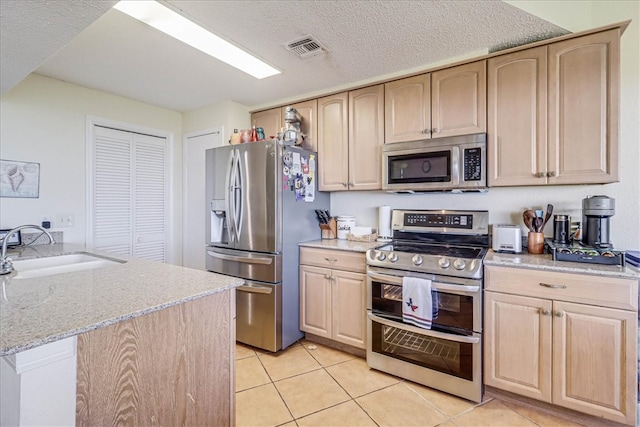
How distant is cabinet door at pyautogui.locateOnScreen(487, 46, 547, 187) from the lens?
205 cm

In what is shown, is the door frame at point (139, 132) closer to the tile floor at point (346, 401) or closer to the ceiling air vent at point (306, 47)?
the tile floor at point (346, 401)

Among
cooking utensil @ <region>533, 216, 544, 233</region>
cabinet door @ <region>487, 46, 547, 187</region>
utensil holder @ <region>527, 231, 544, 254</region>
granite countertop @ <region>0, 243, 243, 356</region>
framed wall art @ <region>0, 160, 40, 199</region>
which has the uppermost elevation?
cabinet door @ <region>487, 46, 547, 187</region>

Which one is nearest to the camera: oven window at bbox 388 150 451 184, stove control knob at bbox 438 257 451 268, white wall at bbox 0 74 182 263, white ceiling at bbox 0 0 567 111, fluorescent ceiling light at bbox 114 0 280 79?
white ceiling at bbox 0 0 567 111

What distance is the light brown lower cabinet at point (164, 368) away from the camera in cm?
96

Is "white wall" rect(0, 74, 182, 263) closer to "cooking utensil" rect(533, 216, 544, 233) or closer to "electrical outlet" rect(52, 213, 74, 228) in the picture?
"electrical outlet" rect(52, 213, 74, 228)

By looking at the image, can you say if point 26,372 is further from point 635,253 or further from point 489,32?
point 635,253

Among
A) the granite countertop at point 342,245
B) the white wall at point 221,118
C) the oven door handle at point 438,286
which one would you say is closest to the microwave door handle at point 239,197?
the granite countertop at point 342,245

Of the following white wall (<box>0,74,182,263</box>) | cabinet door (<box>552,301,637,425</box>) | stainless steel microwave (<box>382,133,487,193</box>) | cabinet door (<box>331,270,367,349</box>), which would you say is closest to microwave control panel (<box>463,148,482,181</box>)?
stainless steel microwave (<box>382,133,487,193</box>)

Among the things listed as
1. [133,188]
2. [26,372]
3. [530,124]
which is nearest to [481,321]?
[530,124]

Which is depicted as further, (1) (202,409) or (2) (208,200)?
(2) (208,200)

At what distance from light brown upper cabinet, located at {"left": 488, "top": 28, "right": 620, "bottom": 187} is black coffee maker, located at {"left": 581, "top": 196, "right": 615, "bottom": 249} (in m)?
0.13

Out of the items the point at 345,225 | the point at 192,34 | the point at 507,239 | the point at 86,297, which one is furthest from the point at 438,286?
the point at 192,34

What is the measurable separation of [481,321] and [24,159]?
3.78 metres

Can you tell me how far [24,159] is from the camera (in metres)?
2.62
